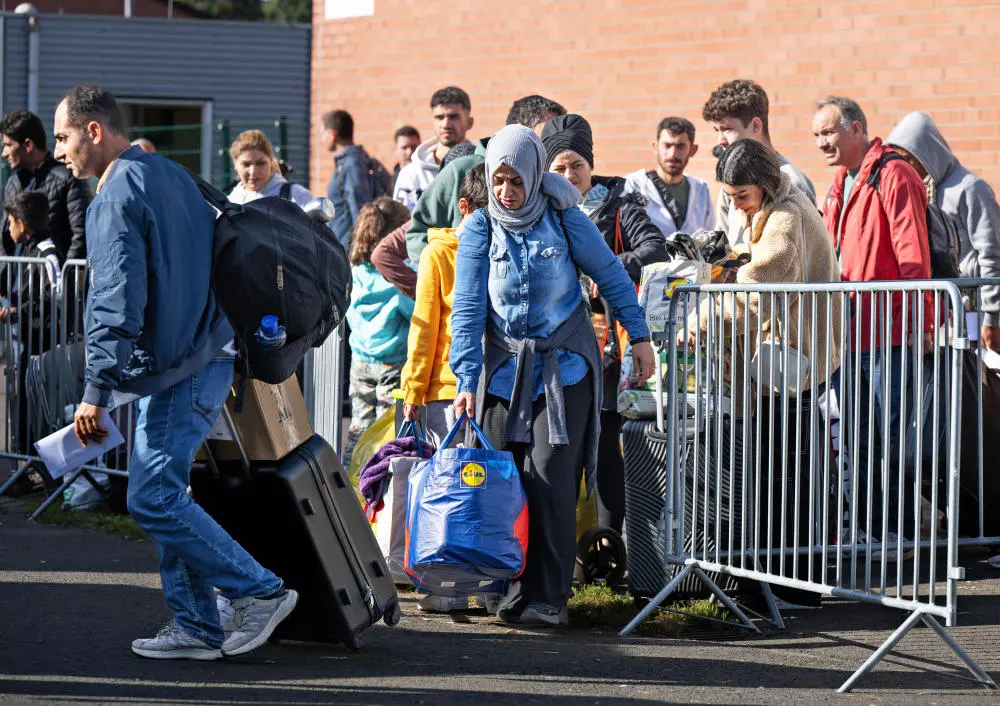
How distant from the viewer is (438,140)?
9742 millimetres

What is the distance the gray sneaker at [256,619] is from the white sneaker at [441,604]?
3.40ft

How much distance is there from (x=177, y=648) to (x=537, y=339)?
1.78 metres

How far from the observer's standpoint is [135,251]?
16.1 ft

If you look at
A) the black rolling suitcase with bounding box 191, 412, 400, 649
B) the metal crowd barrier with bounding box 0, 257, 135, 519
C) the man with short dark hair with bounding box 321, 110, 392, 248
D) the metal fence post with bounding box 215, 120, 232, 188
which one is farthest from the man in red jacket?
the metal fence post with bounding box 215, 120, 232, 188

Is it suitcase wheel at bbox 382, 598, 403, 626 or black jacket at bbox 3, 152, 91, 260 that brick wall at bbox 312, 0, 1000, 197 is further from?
suitcase wheel at bbox 382, 598, 403, 626

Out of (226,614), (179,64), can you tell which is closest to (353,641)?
(226,614)

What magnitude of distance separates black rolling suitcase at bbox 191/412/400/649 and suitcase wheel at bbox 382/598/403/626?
0.09 m

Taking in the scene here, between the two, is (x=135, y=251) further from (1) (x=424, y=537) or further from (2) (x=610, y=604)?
(2) (x=610, y=604)

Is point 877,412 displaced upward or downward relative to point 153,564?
upward

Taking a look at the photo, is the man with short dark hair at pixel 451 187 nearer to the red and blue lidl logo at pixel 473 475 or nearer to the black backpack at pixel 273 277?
the red and blue lidl logo at pixel 473 475

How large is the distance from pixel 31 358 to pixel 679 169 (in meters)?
3.88

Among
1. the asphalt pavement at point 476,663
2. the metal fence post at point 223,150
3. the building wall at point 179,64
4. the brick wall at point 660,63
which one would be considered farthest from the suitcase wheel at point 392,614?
the building wall at point 179,64

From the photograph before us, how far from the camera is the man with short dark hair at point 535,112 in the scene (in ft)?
23.5

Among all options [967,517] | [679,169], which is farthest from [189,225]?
[679,169]
